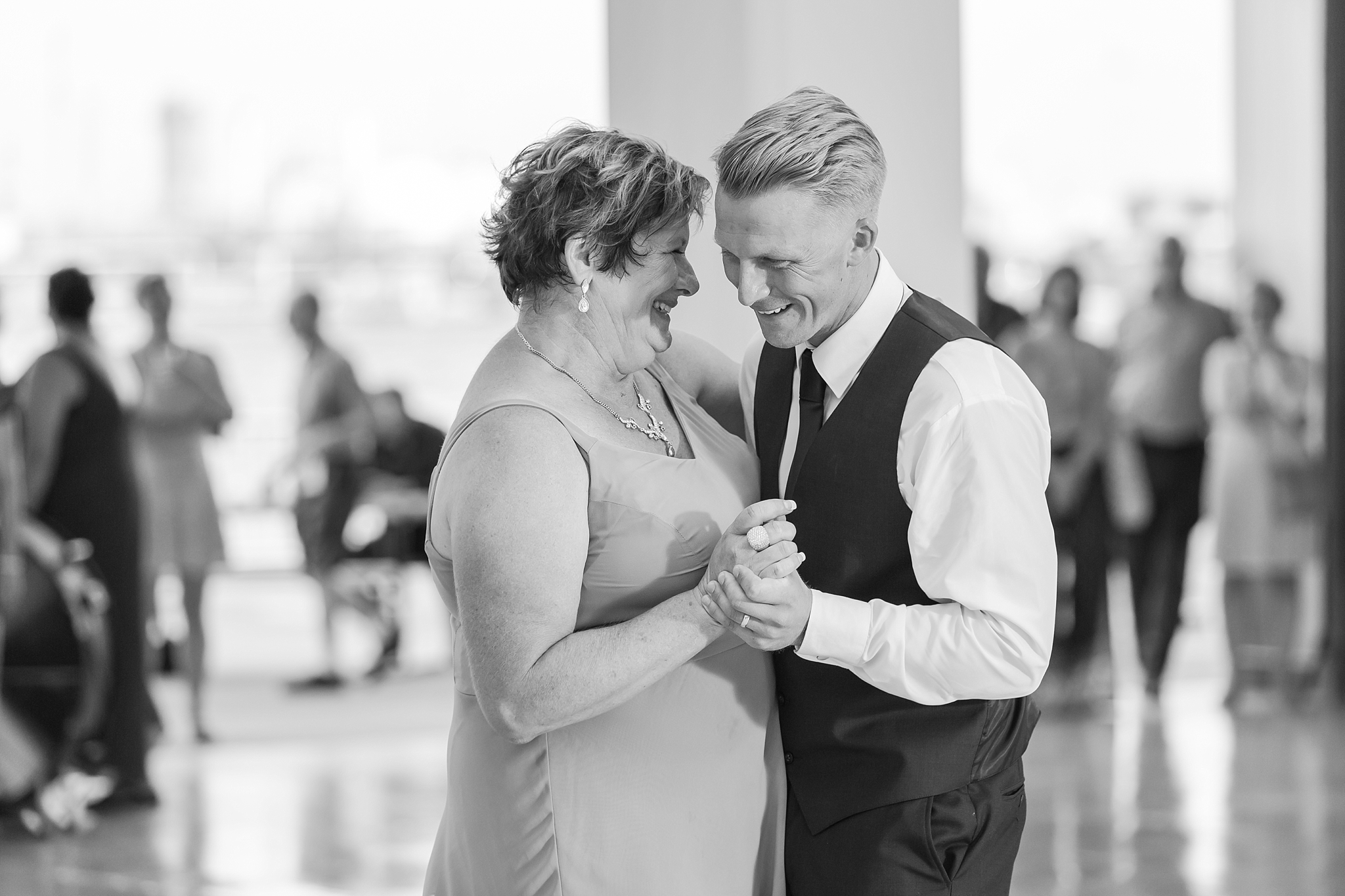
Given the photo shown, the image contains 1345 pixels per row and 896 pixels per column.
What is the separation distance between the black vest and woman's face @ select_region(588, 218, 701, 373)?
0.24m

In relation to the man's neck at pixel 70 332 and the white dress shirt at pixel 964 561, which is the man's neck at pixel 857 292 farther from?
the man's neck at pixel 70 332

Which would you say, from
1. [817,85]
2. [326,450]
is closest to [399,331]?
[326,450]

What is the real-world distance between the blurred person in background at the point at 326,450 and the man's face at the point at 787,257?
16.4 ft

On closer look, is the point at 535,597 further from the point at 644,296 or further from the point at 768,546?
the point at 644,296

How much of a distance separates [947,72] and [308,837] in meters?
2.91

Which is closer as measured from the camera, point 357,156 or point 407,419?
point 407,419

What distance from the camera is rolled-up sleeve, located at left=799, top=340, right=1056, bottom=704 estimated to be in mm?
1604

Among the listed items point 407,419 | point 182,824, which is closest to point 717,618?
point 182,824

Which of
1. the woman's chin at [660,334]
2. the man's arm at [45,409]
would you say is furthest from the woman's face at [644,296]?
the man's arm at [45,409]

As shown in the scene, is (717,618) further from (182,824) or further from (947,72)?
(182,824)

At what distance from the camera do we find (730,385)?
2.15 metres

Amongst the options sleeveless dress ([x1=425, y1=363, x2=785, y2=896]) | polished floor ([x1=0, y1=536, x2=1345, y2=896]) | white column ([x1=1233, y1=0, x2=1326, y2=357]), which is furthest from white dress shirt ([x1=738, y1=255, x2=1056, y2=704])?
white column ([x1=1233, y1=0, x2=1326, y2=357])

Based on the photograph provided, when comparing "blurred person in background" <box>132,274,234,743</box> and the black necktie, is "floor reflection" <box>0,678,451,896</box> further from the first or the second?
the black necktie

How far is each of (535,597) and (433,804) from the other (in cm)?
322
